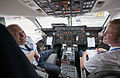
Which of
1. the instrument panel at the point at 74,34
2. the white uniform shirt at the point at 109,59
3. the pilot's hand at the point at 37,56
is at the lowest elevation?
the pilot's hand at the point at 37,56

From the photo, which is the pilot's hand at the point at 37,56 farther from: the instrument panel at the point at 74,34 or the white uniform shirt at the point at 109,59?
the white uniform shirt at the point at 109,59

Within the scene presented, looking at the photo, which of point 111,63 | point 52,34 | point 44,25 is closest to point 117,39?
point 111,63

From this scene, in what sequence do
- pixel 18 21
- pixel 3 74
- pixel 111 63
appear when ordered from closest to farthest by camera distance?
1. pixel 3 74
2. pixel 111 63
3. pixel 18 21

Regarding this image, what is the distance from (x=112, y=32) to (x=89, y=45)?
110 cm

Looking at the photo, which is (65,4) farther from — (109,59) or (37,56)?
(37,56)

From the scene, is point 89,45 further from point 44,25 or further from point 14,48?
point 14,48

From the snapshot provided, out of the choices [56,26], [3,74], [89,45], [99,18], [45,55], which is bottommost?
[45,55]

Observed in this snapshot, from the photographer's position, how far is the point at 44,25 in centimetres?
216

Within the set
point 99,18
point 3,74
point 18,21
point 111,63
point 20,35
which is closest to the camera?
point 3,74

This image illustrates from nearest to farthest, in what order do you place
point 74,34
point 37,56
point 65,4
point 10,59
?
point 10,59 → point 65,4 → point 37,56 → point 74,34

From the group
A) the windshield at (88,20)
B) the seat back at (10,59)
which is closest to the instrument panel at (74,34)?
the windshield at (88,20)

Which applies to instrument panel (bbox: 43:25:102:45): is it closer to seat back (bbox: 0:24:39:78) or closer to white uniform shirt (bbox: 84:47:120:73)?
white uniform shirt (bbox: 84:47:120:73)

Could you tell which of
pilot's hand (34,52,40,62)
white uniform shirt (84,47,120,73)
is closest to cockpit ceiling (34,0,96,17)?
white uniform shirt (84,47,120,73)

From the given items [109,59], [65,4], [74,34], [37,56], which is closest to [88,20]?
[74,34]
